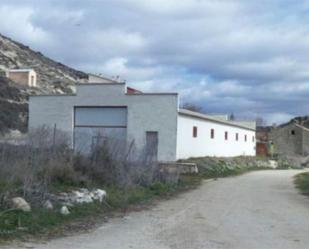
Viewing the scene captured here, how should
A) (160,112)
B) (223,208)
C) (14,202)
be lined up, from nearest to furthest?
(14,202) → (223,208) → (160,112)

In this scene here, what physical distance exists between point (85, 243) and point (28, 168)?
4658mm

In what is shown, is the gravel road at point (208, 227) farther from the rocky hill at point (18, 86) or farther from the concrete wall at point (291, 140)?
the concrete wall at point (291, 140)

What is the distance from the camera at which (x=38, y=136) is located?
18.0 m

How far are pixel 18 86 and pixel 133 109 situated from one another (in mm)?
23990

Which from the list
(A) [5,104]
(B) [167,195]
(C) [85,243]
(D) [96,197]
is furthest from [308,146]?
(C) [85,243]

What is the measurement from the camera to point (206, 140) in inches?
1879

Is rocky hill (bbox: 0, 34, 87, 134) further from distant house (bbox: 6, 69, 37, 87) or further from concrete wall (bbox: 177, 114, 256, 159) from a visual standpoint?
concrete wall (bbox: 177, 114, 256, 159)

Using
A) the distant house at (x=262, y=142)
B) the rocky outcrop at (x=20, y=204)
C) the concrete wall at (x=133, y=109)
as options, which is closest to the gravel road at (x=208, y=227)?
the rocky outcrop at (x=20, y=204)

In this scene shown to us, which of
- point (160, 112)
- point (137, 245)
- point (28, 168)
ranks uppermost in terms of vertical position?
point (160, 112)

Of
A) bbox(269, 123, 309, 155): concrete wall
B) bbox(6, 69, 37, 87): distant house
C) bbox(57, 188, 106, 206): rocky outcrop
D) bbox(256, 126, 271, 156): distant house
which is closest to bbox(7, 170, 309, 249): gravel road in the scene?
bbox(57, 188, 106, 206): rocky outcrop

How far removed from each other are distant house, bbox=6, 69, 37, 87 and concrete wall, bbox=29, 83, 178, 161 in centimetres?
2011

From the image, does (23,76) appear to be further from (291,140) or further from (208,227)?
(208,227)

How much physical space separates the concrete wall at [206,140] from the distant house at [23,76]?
22.1m

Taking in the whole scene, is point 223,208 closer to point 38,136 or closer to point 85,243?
point 38,136
